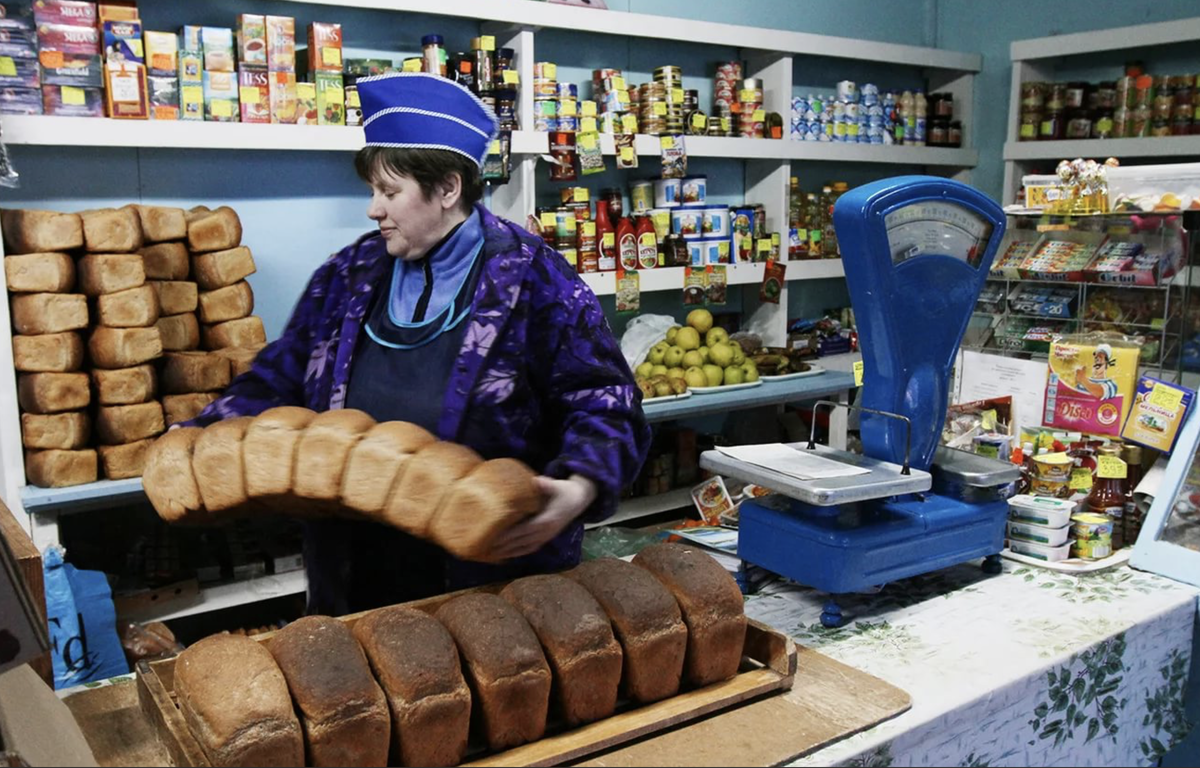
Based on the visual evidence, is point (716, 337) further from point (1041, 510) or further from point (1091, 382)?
point (1041, 510)

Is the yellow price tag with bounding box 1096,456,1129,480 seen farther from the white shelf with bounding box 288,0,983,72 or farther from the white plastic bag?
the white shelf with bounding box 288,0,983,72

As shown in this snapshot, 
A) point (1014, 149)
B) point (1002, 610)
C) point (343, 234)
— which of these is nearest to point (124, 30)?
point (343, 234)

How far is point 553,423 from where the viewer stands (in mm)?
1771

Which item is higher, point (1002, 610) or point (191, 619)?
point (1002, 610)

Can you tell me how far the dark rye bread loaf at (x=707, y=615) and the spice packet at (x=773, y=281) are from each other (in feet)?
10.1

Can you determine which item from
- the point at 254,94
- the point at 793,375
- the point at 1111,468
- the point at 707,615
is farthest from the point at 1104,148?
the point at 707,615

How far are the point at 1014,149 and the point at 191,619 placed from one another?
398 centimetres

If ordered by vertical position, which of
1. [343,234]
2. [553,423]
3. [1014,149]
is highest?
[1014,149]

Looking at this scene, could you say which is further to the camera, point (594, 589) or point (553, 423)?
point (553, 423)

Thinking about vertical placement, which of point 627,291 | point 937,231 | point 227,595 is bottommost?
point 227,595

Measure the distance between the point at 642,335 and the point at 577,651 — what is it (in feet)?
9.42

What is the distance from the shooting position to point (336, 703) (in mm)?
1115

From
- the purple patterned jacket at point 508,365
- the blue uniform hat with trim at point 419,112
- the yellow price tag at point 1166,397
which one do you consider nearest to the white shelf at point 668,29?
the blue uniform hat with trim at point 419,112

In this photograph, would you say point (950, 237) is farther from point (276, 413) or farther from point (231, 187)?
point (231, 187)
